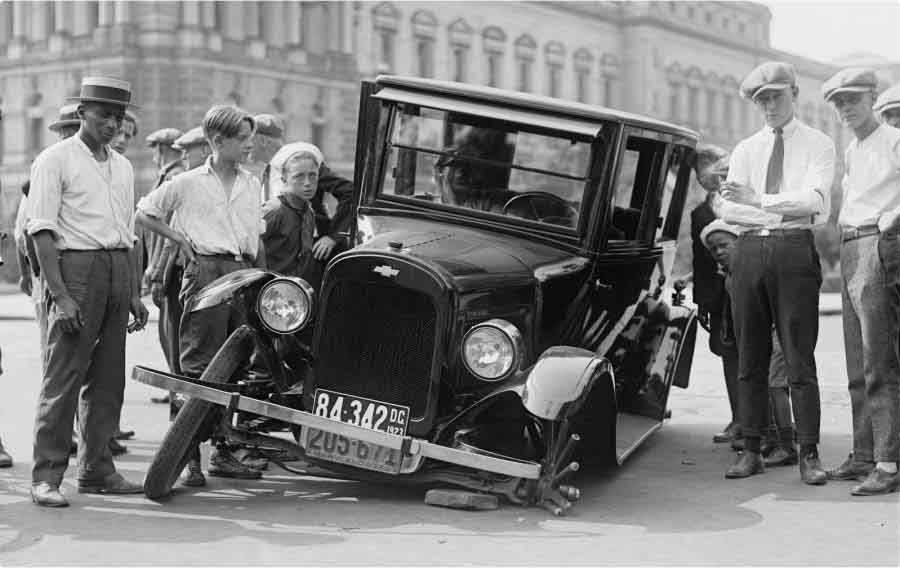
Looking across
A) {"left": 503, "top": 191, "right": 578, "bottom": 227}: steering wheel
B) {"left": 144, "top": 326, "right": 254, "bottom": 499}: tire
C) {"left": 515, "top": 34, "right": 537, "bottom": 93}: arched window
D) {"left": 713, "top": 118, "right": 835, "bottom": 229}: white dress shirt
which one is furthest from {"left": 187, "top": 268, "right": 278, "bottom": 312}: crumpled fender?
{"left": 515, "top": 34, "right": 537, "bottom": 93}: arched window

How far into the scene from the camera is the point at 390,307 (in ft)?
→ 21.3

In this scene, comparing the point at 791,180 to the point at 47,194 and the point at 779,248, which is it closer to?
the point at 779,248

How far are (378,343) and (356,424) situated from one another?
1.35ft

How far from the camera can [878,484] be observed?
696 cm

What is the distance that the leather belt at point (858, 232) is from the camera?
278 inches

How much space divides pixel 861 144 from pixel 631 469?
7.49 ft

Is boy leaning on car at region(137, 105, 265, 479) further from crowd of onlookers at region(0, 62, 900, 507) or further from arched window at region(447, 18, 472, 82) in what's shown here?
arched window at region(447, 18, 472, 82)

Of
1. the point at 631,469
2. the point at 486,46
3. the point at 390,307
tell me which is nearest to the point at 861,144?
the point at 631,469

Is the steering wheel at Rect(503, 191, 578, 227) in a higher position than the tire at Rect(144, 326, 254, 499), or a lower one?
higher

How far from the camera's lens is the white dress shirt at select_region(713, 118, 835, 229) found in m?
7.07

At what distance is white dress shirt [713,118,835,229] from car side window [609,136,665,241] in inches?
28.1

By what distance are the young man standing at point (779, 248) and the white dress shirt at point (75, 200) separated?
129 inches

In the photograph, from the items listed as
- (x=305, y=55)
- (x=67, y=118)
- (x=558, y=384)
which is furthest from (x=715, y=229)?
(x=305, y=55)

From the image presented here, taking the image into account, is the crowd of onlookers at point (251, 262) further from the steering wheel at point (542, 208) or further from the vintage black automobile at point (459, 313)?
the steering wheel at point (542, 208)
